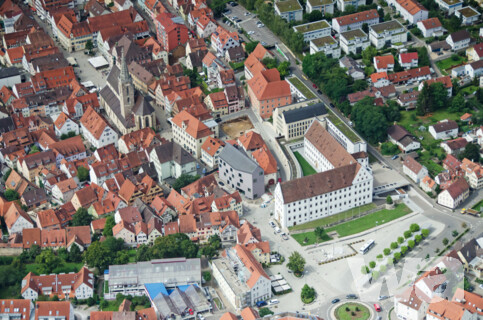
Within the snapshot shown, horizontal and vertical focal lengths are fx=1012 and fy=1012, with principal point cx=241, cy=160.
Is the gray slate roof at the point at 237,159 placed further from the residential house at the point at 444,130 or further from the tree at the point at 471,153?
the tree at the point at 471,153

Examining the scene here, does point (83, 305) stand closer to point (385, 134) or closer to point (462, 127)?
point (385, 134)

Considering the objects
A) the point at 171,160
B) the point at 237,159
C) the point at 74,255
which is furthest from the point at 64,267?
the point at 237,159

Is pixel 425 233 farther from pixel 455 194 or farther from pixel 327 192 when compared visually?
pixel 327 192

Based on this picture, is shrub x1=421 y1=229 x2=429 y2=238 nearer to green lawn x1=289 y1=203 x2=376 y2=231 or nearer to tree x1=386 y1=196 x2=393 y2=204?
tree x1=386 y1=196 x2=393 y2=204

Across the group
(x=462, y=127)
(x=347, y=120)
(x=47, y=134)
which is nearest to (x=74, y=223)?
(x=47, y=134)

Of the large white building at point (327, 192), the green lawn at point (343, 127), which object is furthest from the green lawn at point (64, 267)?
the green lawn at point (343, 127)
